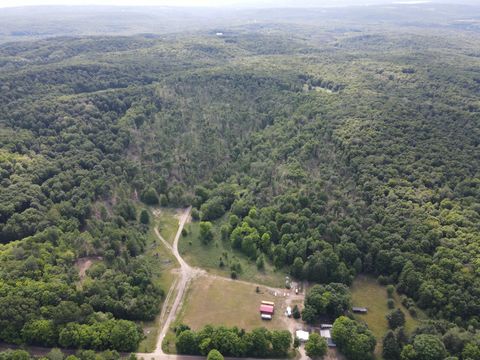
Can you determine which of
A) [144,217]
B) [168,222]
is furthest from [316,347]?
[144,217]

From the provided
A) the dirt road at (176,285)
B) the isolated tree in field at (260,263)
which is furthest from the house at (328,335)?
the dirt road at (176,285)

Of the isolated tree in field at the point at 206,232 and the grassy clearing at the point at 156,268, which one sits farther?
the isolated tree in field at the point at 206,232

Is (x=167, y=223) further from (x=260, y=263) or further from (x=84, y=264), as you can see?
(x=260, y=263)

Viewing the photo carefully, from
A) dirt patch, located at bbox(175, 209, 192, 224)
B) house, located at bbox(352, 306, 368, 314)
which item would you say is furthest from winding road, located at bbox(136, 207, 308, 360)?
house, located at bbox(352, 306, 368, 314)

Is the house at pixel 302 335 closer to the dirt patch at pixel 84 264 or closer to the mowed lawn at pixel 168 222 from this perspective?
the mowed lawn at pixel 168 222

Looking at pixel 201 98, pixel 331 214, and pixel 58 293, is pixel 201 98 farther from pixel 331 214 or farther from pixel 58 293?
pixel 58 293

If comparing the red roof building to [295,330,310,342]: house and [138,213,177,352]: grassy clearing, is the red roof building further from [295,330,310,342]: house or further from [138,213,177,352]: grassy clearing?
[138,213,177,352]: grassy clearing
